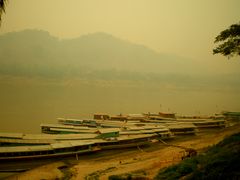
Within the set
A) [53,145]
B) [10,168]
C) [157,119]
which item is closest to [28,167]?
[10,168]

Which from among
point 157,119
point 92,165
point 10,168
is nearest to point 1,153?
point 10,168

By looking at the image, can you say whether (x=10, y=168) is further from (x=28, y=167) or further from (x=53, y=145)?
(x=53, y=145)

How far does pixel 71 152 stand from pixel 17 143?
5.41 m

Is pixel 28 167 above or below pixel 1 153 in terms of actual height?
below

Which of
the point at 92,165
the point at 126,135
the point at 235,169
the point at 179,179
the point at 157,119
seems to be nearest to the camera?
the point at 235,169

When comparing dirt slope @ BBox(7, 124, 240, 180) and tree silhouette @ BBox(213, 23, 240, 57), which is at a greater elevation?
tree silhouette @ BBox(213, 23, 240, 57)

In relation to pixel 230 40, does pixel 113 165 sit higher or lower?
lower

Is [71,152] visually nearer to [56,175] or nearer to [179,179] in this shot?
[56,175]

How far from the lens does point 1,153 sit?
2225 cm

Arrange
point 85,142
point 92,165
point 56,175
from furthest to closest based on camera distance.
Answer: point 85,142 < point 92,165 < point 56,175

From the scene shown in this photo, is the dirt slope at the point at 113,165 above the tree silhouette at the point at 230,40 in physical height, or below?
below

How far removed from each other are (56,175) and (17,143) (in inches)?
281

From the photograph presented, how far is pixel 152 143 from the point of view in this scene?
32.2 m

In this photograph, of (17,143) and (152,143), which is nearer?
(17,143)
